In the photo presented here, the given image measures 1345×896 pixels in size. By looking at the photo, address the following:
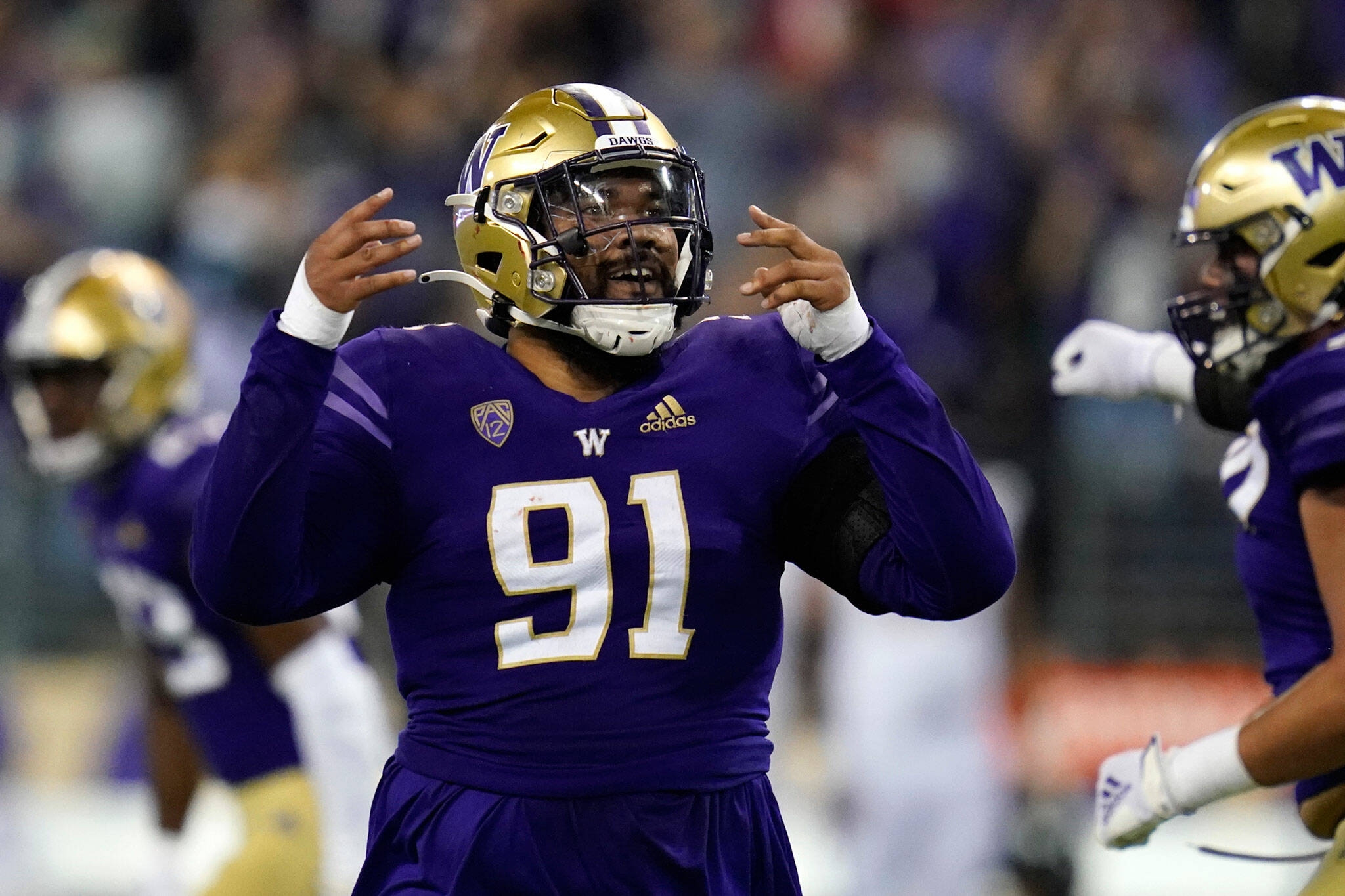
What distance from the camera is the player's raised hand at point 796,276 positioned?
241cm

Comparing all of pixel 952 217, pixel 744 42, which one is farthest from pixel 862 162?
pixel 744 42

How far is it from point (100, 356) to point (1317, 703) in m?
3.18

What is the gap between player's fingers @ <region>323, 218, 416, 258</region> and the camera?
7.84 feet

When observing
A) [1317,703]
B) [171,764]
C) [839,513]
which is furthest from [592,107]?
[171,764]

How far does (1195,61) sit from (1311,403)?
214 inches

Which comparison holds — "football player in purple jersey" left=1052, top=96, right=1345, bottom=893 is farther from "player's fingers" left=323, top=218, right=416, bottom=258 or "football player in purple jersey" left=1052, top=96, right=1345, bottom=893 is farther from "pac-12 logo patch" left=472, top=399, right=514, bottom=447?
"player's fingers" left=323, top=218, right=416, bottom=258

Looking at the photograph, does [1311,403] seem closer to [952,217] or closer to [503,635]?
[503,635]

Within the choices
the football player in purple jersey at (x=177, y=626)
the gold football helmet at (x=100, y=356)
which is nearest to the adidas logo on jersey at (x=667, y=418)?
the football player in purple jersey at (x=177, y=626)

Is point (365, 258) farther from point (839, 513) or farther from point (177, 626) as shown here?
point (177, 626)

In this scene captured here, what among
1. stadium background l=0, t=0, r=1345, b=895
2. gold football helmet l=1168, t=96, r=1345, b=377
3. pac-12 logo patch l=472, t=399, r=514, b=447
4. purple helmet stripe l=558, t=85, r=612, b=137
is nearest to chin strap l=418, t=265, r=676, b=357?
pac-12 logo patch l=472, t=399, r=514, b=447

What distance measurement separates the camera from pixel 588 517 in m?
2.50

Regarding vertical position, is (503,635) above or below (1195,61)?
below

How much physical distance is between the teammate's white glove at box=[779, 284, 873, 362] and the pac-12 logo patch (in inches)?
16.8

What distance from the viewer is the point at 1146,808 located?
3053 mm
